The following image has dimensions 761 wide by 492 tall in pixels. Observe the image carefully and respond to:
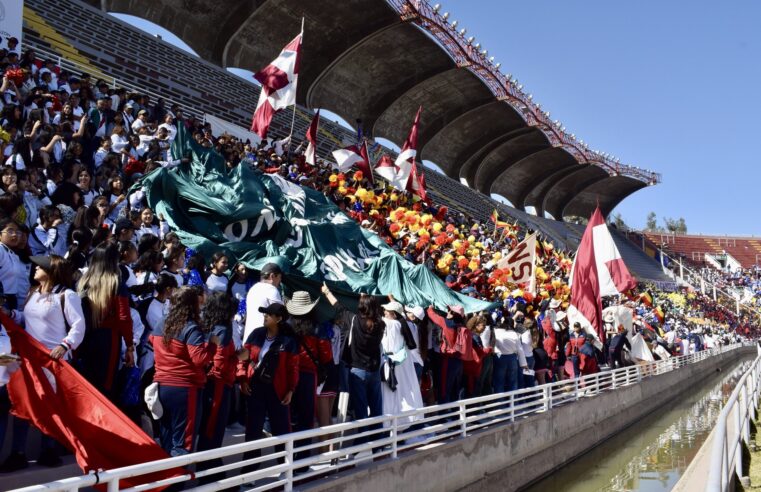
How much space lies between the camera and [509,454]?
860cm

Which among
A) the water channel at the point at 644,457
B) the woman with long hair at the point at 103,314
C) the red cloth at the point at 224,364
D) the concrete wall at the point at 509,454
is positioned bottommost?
the water channel at the point at 644,457

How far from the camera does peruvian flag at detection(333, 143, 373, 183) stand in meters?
16.6

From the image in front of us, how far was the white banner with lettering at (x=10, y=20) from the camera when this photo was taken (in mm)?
12141

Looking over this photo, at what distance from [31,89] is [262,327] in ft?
22.2

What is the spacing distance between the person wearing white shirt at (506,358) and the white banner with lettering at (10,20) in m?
9.46

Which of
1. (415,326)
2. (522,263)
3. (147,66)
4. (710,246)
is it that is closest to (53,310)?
(415,326)

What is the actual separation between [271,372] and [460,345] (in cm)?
413

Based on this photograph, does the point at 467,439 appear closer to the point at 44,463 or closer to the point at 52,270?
the point at 44,463

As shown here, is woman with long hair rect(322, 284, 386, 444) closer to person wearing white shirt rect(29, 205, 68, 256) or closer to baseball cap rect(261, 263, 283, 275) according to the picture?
baseball cap rect(261, 263, 283, 275)

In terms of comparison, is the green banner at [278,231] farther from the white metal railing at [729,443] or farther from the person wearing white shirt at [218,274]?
the white metal railing at [729,443]

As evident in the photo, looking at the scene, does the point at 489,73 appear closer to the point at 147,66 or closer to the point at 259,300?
the point at 147,66

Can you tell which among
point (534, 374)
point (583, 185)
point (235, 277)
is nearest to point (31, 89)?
point (235, 277)

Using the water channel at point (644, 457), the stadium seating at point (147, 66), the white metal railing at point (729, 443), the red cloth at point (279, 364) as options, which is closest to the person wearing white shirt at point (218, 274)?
the red cloth at point (279, 364)

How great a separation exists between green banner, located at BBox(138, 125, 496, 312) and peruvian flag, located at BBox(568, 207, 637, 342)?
2873 mm
